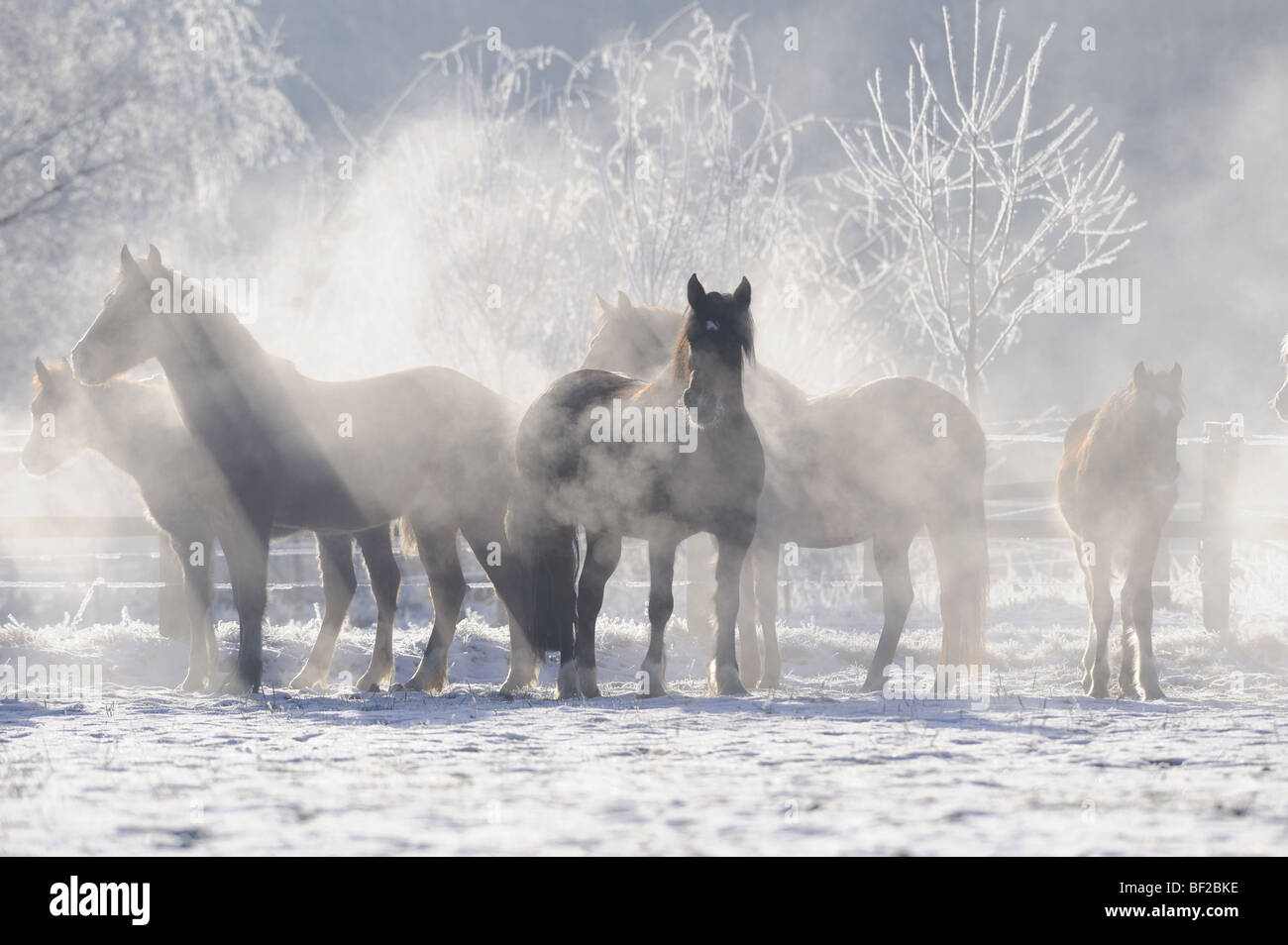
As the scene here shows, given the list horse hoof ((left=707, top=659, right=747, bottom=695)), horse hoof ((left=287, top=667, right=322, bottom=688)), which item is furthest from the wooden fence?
horse hoof ((left=707, top=659, right=747, bottom=695))

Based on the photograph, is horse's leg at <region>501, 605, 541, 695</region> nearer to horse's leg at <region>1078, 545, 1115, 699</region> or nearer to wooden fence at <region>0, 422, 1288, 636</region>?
horse's leg at <region>1078, 545, 1115, 699</region>

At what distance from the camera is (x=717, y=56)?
16.5 metres

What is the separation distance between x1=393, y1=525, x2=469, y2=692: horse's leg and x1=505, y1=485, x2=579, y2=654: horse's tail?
Result: 2.58 feet

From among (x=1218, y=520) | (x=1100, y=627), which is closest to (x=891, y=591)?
(x=1100, y=627)

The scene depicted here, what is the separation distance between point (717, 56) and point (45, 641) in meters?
10.9

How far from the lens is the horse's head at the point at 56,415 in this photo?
9.78m

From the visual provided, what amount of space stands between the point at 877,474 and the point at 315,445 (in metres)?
3.81

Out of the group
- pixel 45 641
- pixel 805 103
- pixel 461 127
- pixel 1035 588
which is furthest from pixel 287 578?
pixel 805 103

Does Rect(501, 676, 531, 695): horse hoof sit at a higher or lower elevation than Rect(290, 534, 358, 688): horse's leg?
lower

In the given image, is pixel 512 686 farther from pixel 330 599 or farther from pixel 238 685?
pixel 330 599

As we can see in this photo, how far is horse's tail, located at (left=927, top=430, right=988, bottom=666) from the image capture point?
8.90 metres

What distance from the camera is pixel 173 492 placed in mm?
9312

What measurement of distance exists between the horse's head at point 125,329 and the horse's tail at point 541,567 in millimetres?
2547

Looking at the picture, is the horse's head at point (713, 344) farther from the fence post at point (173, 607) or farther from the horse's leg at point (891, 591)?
the fence post at point (173, 607)
